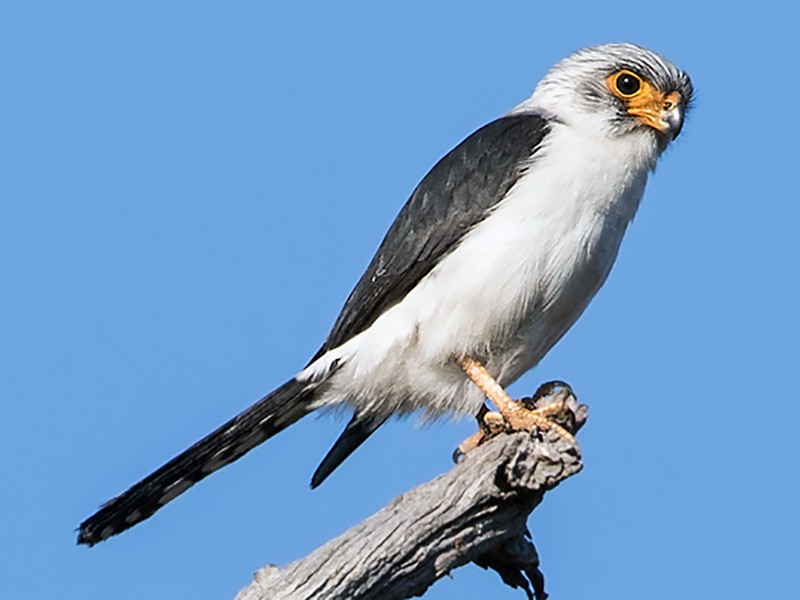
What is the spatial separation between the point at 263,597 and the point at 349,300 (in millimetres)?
2135

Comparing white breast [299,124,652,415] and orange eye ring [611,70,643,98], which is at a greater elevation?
orange eye ring [611,70,643,98]

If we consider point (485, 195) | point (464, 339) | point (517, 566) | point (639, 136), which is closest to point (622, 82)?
point (639, 136)

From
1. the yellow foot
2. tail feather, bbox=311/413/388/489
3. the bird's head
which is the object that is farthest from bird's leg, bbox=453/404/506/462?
the bird's head

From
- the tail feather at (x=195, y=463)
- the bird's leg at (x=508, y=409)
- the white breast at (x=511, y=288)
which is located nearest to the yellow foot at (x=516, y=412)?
the bird's leg at (x=508, y=409)

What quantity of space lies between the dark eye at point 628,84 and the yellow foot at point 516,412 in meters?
1.53

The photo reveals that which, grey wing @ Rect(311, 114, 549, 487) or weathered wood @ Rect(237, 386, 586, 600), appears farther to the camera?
grey wing @ Rect(311, 114, 549, 487)

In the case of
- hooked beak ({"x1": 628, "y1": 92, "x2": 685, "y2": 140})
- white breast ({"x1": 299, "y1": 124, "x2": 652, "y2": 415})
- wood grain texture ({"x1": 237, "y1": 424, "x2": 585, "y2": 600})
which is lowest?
wood grain texture ({"x1": 237, "y1": 424, "x2": 585, "y2": 600})

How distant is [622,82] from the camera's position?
23.9 feet

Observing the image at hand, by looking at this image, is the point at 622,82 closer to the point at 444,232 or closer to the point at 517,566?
the point at 444,232

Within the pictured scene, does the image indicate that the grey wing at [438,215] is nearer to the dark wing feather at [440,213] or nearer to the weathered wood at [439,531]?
the dark wing feather at [440,213]

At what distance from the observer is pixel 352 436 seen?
7.33m

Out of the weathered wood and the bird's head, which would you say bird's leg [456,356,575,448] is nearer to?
the weathered wood

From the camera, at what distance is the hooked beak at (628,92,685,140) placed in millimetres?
7148

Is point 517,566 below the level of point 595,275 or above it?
below
